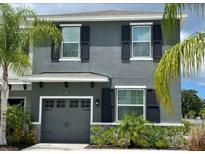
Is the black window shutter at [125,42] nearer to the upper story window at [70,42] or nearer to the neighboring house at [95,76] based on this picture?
the neighboring house at [95,76]

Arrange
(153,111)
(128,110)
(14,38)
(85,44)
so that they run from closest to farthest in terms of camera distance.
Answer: (14,38) → (153,111) → (128,110) → (85,44)

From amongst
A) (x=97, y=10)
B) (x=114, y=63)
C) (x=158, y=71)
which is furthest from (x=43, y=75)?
(x=158, y=71)

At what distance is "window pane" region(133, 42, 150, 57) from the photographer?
2117 cm

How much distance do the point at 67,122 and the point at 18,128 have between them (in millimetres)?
2663

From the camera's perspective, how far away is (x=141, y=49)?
2125 cm

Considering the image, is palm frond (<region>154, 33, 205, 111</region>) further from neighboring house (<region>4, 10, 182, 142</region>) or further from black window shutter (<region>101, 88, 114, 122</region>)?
black window shutter (<region>101, 88, 114, 122</region>)

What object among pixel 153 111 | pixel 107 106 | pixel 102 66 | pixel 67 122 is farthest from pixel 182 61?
pixel 67 122

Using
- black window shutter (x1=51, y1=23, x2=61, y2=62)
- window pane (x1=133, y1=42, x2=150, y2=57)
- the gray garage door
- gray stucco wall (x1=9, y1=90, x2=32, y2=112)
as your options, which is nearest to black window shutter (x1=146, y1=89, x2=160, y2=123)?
window pane (x1=133, y1=42, x2=150, y2=57)

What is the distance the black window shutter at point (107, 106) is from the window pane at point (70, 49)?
272 cm

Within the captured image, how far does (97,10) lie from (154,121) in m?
7.30

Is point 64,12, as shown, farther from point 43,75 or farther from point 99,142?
point 99,142

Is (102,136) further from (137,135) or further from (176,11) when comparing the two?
(176,11)

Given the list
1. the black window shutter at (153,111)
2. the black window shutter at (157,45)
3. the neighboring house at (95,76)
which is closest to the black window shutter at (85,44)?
the neighboring house at (95,76)

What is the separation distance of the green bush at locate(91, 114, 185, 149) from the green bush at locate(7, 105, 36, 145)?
10.3ft
